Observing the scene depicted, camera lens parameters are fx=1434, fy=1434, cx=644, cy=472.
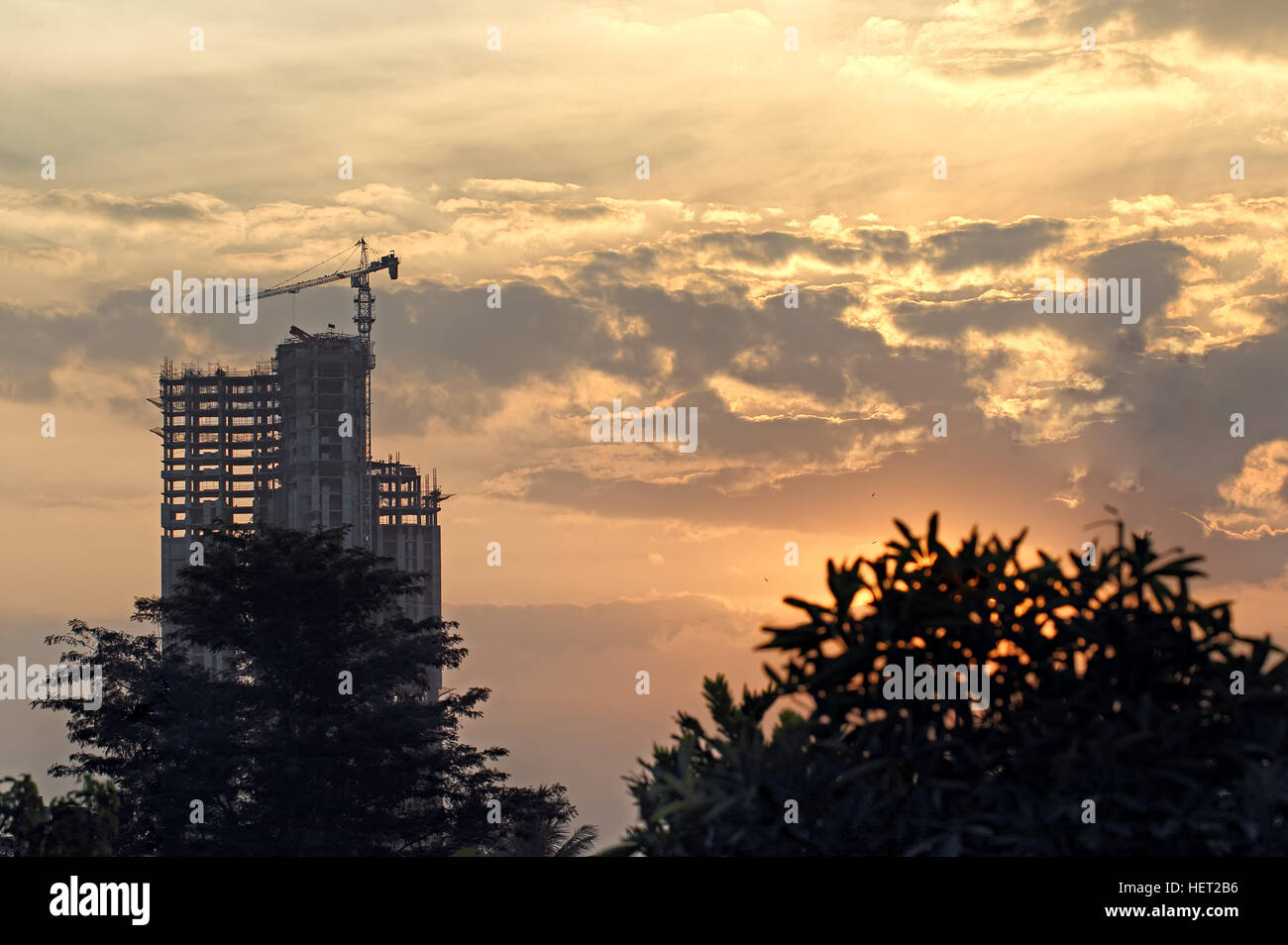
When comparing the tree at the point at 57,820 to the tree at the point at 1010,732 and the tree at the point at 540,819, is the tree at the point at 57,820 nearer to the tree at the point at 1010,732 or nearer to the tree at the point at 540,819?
the tree at the point at 1010,732

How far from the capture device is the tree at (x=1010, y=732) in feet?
43.8

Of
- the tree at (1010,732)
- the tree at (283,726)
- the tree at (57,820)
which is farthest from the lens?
the tree at (283,726)

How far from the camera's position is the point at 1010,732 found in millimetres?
13906

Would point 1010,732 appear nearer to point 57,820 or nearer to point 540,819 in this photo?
point 57,820

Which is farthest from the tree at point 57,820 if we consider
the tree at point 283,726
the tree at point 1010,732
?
the tree at point 283,726

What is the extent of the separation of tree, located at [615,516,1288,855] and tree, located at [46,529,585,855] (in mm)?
30542

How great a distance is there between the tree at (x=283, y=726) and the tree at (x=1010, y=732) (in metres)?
30.5

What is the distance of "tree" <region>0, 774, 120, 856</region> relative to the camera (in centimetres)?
1889

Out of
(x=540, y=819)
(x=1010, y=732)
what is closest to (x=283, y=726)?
(x=540, y=819)

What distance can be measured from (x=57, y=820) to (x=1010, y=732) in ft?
41.7

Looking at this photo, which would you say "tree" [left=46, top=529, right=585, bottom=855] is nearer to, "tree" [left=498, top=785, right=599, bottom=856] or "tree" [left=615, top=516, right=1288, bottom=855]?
"tree" [left=498, top=785, right=599, bottom=856]

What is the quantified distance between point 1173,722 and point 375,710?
35.4 meters
